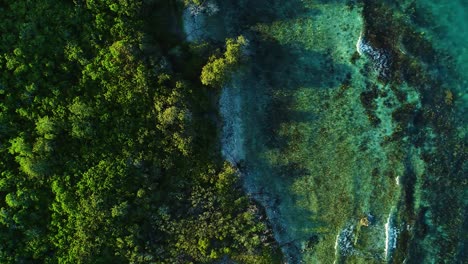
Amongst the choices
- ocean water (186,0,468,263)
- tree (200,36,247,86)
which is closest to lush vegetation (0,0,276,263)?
tree (200,36,247,86)

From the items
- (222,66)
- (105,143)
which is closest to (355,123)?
(222,66)

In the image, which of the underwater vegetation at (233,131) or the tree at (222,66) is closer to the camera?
the underwater vegetation at (233,131)

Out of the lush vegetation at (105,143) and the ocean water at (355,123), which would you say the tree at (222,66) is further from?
the ocean water at (355,123)

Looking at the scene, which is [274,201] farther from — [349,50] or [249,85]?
[349,50]

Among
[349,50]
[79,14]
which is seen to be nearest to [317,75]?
[349,50]

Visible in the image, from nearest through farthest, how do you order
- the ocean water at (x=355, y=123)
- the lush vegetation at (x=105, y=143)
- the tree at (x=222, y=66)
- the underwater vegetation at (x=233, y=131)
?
the lush vegetation at (x=105, y=143), the underwater vegetation at (x=233, y=131), the tree at (x=222, y=66), the ocean water at (x=355, y=123)

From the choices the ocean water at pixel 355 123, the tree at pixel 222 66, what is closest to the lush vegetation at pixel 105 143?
the tree at pixel 222 66

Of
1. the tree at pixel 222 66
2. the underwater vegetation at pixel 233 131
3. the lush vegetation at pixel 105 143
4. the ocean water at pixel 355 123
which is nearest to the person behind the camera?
the lush vegetation at pixel 105 143
